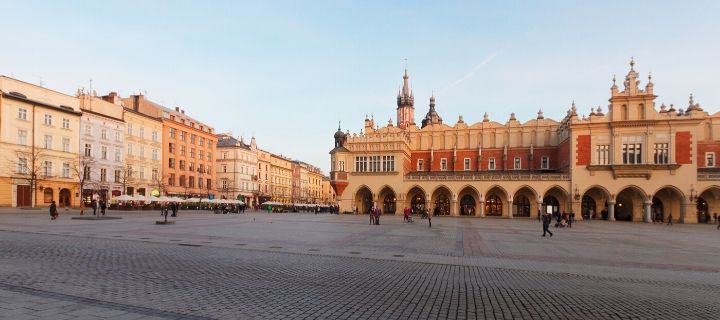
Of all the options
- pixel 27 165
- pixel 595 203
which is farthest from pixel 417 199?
pixel 27 165

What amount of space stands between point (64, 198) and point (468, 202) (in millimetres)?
53090

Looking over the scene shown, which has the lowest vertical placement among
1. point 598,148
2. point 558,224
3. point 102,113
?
point 558,224

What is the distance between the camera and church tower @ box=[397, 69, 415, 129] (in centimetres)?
10981

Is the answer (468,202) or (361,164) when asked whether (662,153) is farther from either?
(361,164)

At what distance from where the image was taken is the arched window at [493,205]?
58.5 m

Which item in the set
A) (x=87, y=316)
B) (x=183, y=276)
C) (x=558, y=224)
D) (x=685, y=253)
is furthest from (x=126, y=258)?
(x=558, y=224)

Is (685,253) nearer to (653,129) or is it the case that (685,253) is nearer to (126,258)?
(126,258)

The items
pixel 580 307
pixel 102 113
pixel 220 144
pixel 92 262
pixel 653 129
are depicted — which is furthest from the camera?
pixel 220 144

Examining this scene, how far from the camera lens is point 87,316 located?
270 inches

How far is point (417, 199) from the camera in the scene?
61.1m

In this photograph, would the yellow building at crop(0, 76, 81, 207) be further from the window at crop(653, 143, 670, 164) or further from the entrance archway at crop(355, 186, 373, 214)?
the window at crop(653, 143, 670, 164)

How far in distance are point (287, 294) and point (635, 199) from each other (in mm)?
56733

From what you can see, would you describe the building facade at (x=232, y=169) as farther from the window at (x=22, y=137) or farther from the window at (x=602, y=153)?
the window at (x=602, y=153)

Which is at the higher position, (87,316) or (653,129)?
(653,129)
